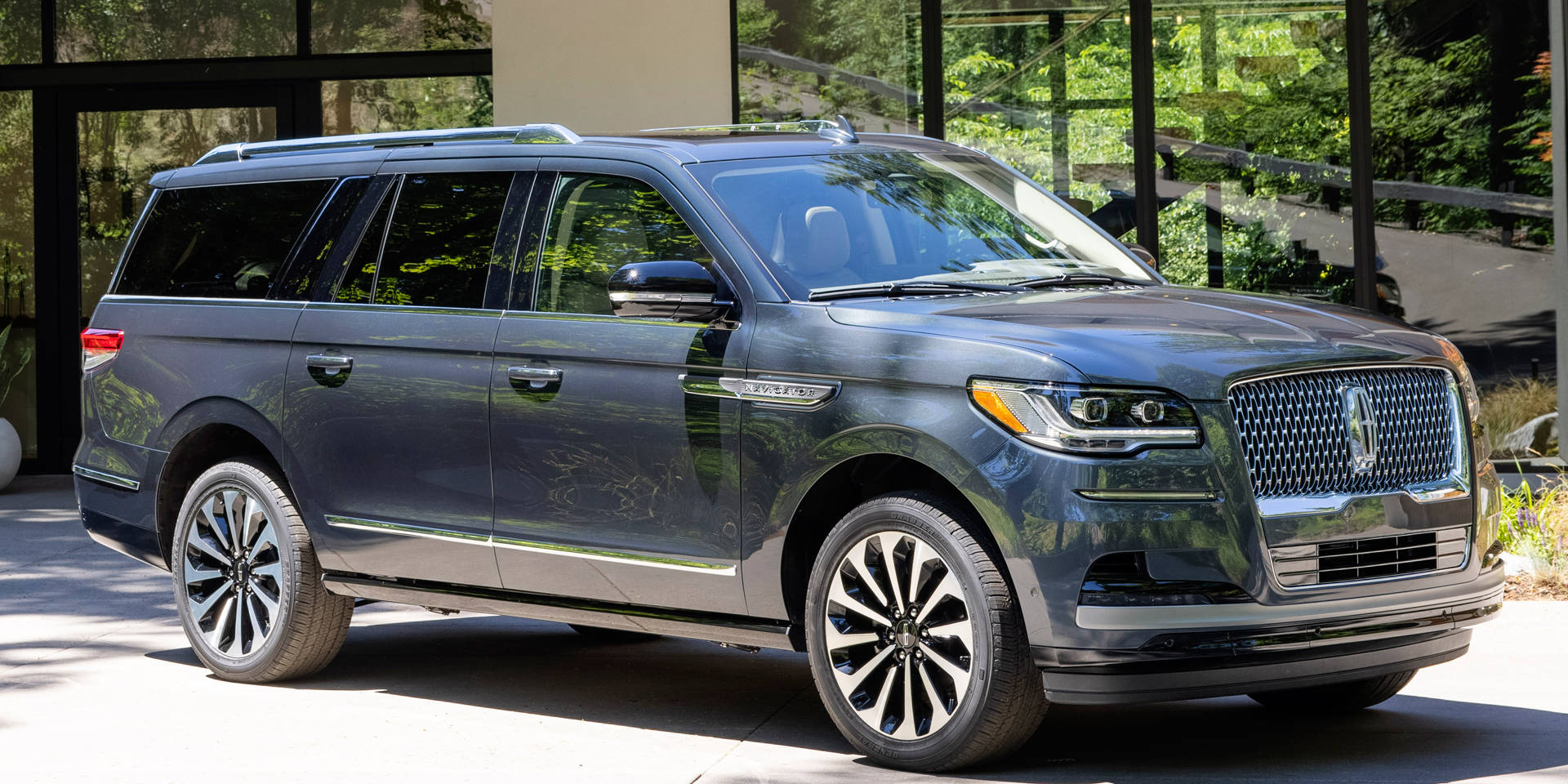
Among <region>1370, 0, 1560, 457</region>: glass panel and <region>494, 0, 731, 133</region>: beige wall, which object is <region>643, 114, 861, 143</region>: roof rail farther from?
<region>1370, 0, 1560, 457</region>: glass panel

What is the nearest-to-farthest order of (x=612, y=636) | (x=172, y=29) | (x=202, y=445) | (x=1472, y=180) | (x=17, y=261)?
(x=202, y=445), (x=612, y=636), (x=1472, y=180), (x=172, y=29), (x=17, y=261)

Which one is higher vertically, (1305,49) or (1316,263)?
(1305,49)

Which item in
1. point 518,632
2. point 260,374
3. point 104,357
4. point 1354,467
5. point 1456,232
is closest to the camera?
point 1354,467

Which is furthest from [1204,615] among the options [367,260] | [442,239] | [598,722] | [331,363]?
[367,260]

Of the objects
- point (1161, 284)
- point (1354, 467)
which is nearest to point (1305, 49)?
point (1161, 284)

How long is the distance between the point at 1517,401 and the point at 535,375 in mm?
8203

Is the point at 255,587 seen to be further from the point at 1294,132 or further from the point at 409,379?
the point at 1294,132

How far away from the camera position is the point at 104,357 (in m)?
7.60

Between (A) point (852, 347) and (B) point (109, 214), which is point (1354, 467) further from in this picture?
(B) point (109, 214)

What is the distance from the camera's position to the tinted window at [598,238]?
5.99 m

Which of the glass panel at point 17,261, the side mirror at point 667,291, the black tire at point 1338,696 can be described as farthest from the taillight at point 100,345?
the glass panel at point 17,261

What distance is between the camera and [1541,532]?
8.68 metres

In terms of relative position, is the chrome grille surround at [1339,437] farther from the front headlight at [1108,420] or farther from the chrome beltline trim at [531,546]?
the chrome beltline trim at [531,546]

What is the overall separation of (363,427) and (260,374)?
0.63 meters
